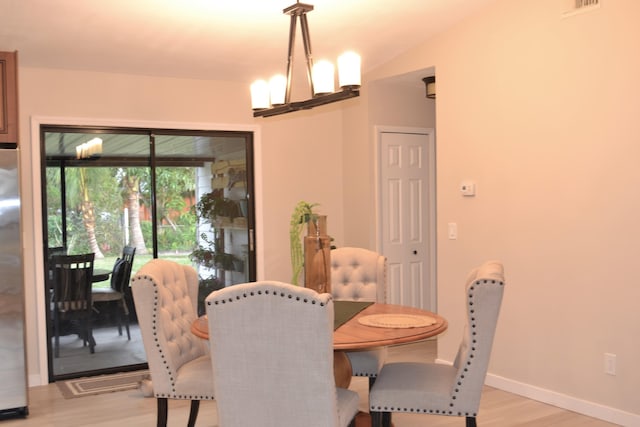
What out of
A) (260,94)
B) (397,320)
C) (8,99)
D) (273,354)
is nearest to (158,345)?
(273,354)

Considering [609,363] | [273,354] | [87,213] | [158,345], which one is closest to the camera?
[273,354]

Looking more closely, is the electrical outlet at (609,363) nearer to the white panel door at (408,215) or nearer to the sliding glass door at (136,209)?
the white panel door at (408,215)

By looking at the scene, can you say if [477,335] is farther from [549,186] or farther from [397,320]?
[549,186]

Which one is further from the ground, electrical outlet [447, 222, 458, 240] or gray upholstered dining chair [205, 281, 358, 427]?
electrical outlet [447, 222, 458, 240]

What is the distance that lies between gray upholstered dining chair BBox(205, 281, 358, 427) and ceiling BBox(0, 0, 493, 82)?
2464 millimetres

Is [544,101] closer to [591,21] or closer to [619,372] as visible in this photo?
[591,21]

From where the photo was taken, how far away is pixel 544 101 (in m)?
4.44

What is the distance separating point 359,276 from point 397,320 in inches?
40.6

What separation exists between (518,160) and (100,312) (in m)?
3.49

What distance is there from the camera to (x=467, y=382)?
10.1ft

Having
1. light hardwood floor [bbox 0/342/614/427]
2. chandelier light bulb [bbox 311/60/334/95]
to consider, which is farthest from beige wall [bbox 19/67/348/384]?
chandelier light bulb [bbox 311/60/334/95]

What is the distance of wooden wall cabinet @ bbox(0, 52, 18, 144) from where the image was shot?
443 cm

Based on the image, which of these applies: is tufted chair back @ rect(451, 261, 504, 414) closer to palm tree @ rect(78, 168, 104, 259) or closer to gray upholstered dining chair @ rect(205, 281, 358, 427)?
gray upholstered dining chair @ rect(205, 281, 358, 427)

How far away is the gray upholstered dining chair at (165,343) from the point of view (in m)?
3.31
